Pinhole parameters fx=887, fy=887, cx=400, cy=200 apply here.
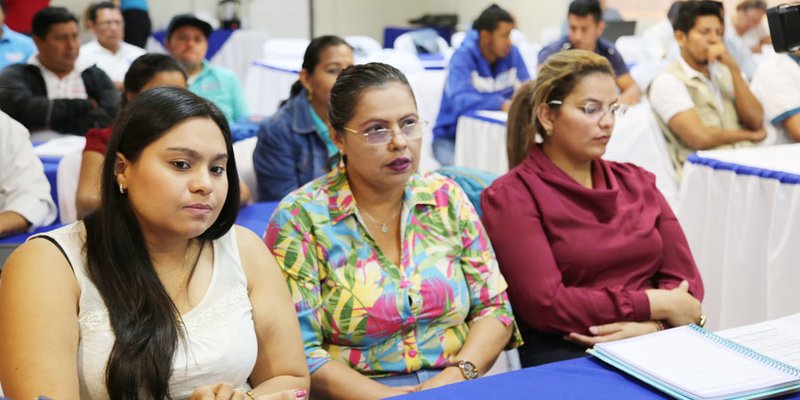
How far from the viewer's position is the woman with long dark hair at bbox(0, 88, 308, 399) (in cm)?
140

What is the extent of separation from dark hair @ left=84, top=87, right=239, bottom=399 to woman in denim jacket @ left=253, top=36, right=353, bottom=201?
1693mm

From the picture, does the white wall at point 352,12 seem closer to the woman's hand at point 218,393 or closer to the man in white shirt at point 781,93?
the man in white shirt at point 781,93

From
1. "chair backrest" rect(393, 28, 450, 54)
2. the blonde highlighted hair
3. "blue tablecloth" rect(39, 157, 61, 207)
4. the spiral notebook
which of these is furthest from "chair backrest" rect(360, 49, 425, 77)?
the spiral notebook

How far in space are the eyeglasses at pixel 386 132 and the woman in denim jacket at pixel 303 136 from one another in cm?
129

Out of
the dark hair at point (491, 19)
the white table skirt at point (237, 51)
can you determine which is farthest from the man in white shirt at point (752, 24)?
the white table skirt at point (237, 51)

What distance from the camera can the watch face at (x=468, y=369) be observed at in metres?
1.86

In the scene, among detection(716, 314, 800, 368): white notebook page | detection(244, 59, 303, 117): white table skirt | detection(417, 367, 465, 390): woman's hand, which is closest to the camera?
detection(716, 314, 800, 368): white notebook page

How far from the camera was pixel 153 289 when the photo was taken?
1530 mm

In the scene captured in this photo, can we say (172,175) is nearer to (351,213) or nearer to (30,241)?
(30,241)

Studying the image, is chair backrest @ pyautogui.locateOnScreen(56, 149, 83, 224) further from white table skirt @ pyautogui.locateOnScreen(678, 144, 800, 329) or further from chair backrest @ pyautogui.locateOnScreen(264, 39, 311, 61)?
chair backrest @ pyautogui.locateOnScreen(264, 39, 311, 61)

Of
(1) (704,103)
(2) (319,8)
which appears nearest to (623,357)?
(1) (704,103)

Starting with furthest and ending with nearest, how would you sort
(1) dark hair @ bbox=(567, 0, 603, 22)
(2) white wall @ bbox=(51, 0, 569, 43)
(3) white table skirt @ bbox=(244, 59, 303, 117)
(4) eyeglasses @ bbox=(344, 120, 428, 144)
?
(2) white wall @ bbox=(51, 0, 569, 43), (3) white table skirt @ bbox=(244, 59, 303, 117), (1) dark hair @ bbox=(567, 0, 603, 22), (4) eyeglasses @ bbox=(344, 120, 428, 144)

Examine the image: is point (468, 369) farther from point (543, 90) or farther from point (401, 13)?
point (401, 13)

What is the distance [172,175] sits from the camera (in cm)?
151
